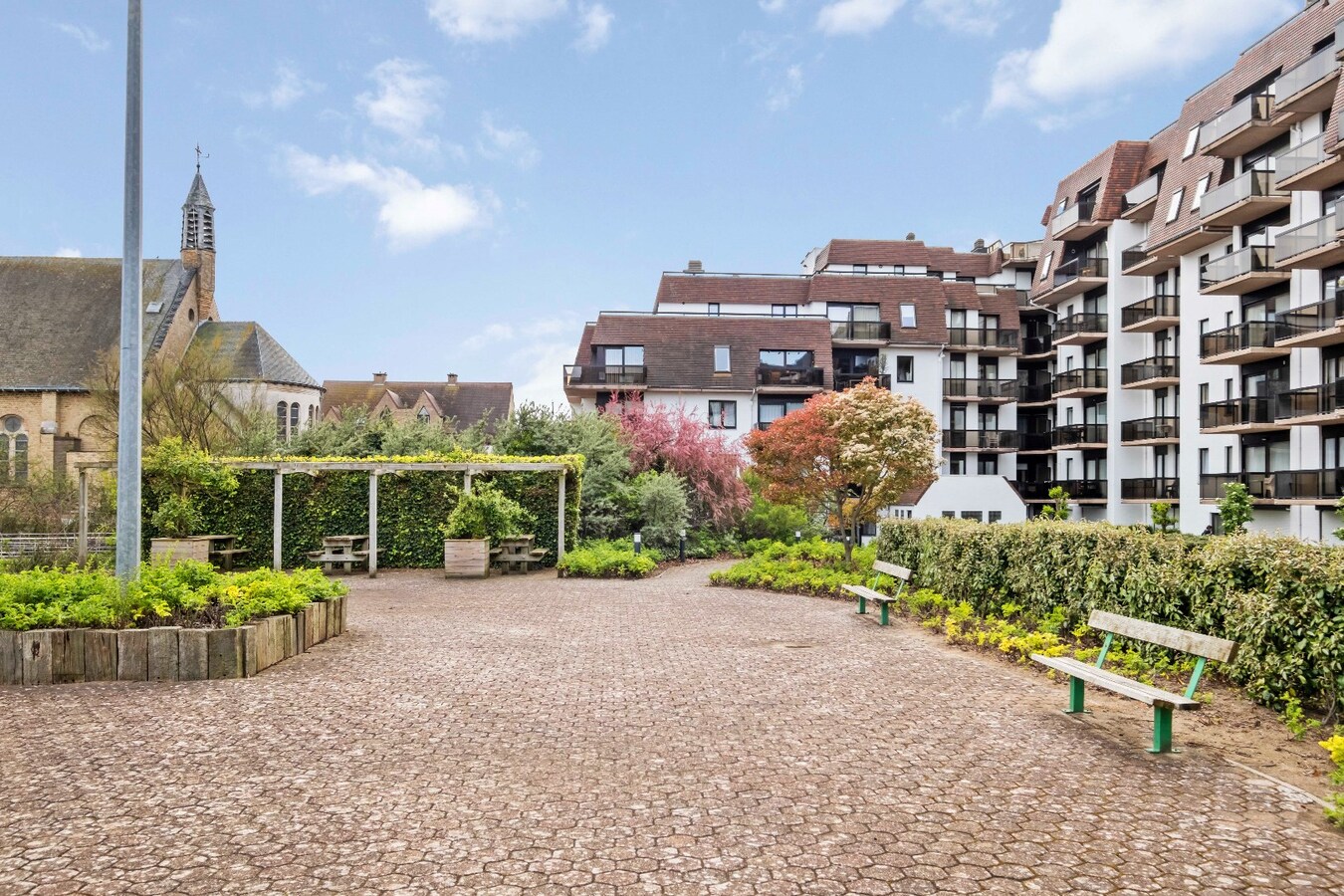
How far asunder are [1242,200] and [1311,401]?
6.72 m

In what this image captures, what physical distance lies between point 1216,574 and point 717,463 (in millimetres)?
21598

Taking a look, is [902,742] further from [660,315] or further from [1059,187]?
[1059,187]

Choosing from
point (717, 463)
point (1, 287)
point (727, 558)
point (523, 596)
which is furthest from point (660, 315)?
point (1, 287)

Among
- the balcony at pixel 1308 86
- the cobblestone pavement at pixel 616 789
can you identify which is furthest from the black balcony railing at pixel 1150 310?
the cobblestone pavement at pixel 616 789

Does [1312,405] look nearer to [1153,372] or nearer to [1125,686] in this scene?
[1153,372]

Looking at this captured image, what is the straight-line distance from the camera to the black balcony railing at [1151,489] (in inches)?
1522

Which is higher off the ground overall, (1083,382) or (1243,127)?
(1243,127)

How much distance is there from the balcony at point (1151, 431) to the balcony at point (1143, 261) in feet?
20.1

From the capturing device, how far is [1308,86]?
88.1 ft

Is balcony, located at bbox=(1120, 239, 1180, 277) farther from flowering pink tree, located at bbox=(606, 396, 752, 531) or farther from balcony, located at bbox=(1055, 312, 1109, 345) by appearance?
flowering pink tree, located at bbox=(606, 396, 752, 531)

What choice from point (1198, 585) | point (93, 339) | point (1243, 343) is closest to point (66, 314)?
point (93, 339)

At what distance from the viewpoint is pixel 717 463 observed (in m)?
29.9

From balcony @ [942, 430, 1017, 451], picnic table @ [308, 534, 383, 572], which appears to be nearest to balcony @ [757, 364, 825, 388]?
balcony @ [942, 430, 1017, 451]

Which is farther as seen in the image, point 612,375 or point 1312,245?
point 612,375
